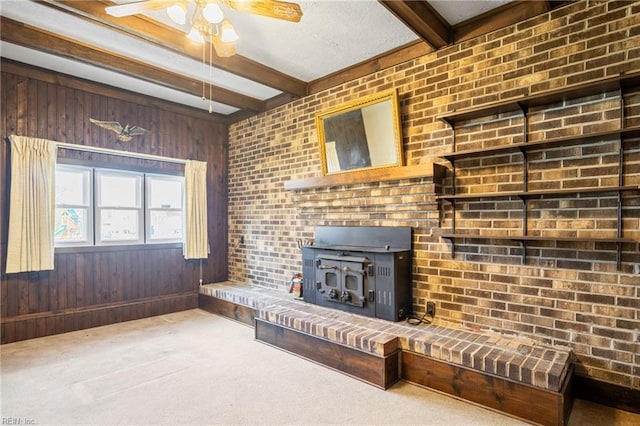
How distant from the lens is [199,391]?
8.17 ft

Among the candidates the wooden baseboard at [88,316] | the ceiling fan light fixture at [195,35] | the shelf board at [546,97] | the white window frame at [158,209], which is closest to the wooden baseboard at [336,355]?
the wooden baseboard at [88,316]

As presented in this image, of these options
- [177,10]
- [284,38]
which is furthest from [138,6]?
[284,38]

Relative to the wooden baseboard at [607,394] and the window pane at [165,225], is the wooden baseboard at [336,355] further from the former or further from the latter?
the window pane at [165,225]

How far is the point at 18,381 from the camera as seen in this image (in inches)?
104

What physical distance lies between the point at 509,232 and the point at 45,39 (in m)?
4.35

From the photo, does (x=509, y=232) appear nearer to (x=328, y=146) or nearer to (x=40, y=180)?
(x=328, y=146)

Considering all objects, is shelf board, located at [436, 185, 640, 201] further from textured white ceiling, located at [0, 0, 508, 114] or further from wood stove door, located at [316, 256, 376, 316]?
textured white ceiling, located at [0, 0, 508, 114]

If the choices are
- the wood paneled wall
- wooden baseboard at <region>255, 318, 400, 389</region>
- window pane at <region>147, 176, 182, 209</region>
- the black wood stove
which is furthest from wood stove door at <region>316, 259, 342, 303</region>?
window pane at <region>147, 176, 182, 209</region>

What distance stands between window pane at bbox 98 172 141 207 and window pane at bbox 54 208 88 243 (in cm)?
27

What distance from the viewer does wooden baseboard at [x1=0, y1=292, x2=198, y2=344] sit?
11.6 ft

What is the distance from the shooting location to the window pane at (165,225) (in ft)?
15.5

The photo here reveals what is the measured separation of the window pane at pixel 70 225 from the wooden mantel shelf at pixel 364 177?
250 cm

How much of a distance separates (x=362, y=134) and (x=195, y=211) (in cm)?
279

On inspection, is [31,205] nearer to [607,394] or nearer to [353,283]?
[353,283]
